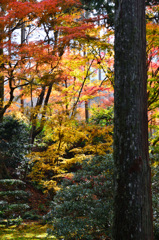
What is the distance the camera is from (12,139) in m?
8.00

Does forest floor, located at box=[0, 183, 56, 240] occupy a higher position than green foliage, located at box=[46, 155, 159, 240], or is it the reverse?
green foliage, located at box=[46, 155, 159, 240]

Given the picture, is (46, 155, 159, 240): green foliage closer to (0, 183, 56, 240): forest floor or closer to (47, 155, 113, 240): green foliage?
(47, 155, 113, 240): green foliage

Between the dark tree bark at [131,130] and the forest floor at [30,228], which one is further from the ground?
the dark tree bark at [131,130]

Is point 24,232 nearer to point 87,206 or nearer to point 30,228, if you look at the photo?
point 30,228

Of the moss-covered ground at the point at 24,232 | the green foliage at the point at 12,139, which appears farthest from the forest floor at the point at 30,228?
the green foliage at the point at 12,139

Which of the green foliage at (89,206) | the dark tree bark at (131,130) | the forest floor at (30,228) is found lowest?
the forest floor at (30,228)

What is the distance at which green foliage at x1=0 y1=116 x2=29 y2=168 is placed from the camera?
7.76 m

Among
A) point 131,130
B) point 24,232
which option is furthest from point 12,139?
point 131,130

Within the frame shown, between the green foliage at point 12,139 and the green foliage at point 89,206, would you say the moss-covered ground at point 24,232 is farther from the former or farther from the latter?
the green foliage at point 12,139

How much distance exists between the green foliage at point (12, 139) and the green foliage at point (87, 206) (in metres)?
4.08

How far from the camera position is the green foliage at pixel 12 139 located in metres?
7.76

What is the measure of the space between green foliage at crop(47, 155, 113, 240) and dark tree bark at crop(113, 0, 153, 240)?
0.68 metres

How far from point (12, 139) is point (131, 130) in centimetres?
587

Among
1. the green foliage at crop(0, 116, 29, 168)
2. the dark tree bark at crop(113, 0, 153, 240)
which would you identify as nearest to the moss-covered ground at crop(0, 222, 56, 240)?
the dark tree bark at crop(113, 0, 153, 240)
